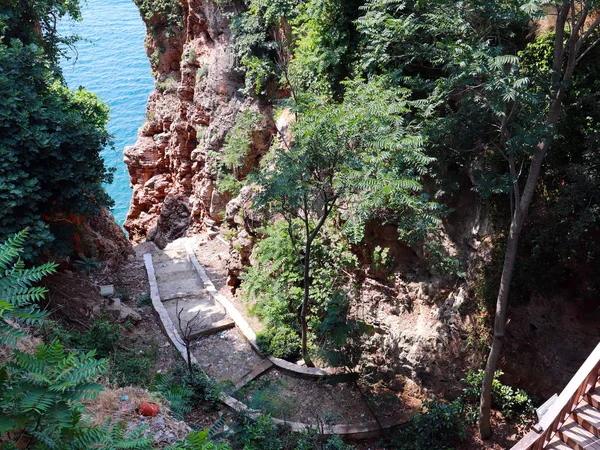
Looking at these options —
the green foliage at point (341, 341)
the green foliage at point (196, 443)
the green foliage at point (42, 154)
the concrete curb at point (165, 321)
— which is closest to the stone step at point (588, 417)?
the green foliage at point (341, 341)

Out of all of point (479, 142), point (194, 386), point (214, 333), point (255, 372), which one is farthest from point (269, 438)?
point (479, 142)

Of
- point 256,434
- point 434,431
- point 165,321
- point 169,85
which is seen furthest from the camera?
point 169,85

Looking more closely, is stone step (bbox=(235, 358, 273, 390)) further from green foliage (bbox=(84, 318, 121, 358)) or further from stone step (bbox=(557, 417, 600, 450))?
stone step (bbox=(557, 417, 600, 450))

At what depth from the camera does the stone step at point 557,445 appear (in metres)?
6.07

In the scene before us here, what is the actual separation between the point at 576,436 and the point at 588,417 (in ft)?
0.99

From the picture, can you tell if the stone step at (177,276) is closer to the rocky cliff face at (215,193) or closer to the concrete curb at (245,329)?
the concrete curb at (245,329)

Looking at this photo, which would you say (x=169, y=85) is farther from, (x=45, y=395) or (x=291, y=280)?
(x=45, y=395)

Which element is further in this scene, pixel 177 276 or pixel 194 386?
pixel 177 276

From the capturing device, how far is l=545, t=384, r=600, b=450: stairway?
19.6ft

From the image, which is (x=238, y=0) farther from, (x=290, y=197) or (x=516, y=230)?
(x=516, y=230)

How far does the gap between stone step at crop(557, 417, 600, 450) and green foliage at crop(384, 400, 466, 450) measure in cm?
254

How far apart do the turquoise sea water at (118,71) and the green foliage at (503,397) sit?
88.5 feet

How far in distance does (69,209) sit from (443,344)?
8.46 m

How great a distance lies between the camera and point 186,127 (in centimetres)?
2173
